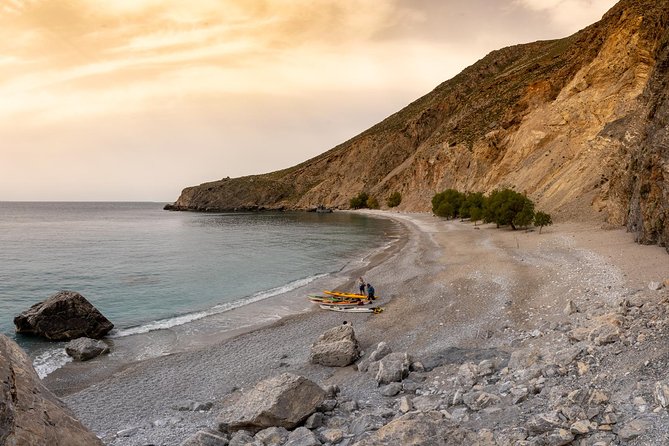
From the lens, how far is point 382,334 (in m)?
19.1

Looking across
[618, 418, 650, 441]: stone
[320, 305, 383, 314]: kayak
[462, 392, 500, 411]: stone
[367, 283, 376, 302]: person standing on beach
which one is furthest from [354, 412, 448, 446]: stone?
[367, 283, 376, 302]: person standing on beach

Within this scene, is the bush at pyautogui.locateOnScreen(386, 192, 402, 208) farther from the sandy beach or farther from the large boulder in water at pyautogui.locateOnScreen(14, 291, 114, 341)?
the large boulder in water at pyautogui.locateOnScreen(14, 291, 114, 341)

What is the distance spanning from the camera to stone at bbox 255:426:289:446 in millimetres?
10016

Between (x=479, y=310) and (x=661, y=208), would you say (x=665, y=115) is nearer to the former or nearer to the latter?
(x=661, y=208)

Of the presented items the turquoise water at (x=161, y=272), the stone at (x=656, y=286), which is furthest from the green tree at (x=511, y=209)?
the stone at (x=656, y=286)

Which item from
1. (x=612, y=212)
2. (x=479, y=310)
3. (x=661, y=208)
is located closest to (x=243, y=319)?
(x=479, y=310)

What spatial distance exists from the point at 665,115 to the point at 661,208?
617cm

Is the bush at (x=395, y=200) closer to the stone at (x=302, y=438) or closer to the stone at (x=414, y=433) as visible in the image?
the stone at (x=302, y=438)

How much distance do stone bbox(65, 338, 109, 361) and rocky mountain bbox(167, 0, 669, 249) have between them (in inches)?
1192

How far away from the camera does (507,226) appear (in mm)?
57344

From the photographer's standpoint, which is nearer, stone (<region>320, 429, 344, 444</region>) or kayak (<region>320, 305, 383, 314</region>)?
stone (<region>320, 429, 344, 444</region>)

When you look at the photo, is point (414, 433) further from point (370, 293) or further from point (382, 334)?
point (370, 293)

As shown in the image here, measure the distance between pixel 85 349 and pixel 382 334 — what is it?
13.0 metres

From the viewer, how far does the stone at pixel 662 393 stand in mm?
8281
